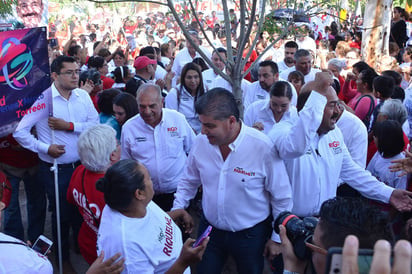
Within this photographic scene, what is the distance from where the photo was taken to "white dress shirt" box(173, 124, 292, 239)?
291 centimetres

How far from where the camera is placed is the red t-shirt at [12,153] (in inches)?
172

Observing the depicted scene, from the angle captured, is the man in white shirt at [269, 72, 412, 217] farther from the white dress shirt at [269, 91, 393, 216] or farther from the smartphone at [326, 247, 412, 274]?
the smartphone at [326, 247, 412, 274]

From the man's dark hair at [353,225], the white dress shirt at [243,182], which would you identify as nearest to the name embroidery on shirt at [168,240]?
the white dress shirt at [243,182]

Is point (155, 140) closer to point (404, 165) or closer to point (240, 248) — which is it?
point (240, 248)

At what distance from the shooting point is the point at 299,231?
6.82 ft

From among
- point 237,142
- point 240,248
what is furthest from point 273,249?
point 237,142

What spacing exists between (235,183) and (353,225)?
1.33 m

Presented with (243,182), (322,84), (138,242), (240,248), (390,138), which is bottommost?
(240,248)

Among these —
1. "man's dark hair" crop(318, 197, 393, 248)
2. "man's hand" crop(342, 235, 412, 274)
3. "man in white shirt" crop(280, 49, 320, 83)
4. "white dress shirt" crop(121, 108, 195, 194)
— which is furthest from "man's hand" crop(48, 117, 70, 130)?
"man in white shirt" crop(280, 49, 320, 83)

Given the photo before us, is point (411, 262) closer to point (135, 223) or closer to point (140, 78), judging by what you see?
point (135, 223)

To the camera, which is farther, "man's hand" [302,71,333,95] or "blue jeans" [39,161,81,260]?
"blue jeans" [39,161,81,260]

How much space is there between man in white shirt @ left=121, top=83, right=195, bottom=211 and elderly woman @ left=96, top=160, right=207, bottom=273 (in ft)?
4.81

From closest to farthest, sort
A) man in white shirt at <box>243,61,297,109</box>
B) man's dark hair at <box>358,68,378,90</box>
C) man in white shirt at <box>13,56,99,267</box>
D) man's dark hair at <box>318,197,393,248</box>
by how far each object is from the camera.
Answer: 1. man's dark hair at <box>318,197,393,248</box>
2. man in white shirt at <box>13,56,99,267</box>
3. man's dark hair at <box>358,68,378,90</box>
4. man in white shirt at <box>243,61,297,109</box>

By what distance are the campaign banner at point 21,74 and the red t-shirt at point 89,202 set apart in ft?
2.81
